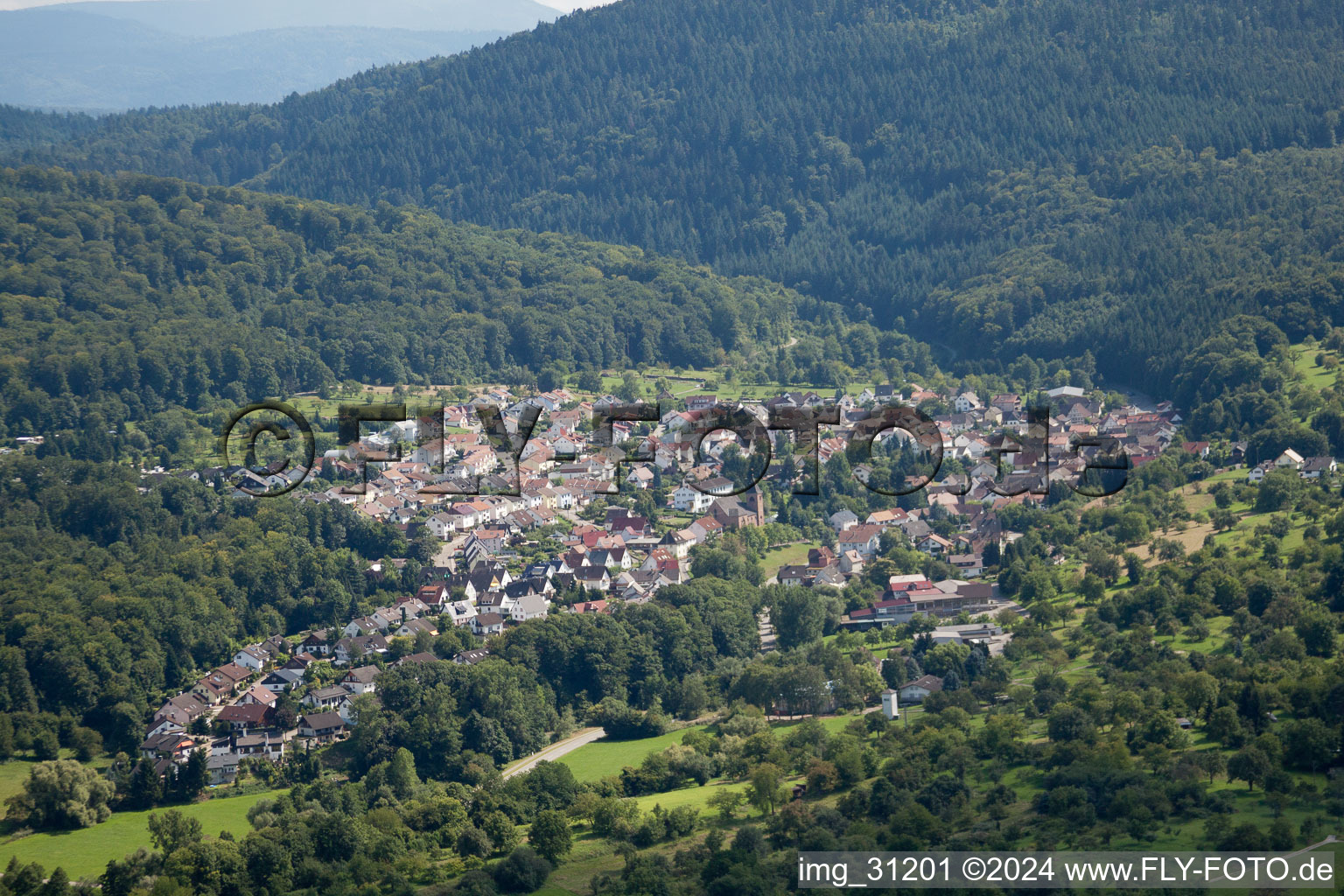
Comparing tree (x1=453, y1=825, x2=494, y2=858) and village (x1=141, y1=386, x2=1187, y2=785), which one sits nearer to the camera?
tree (x1=453, y1=825, x2=494, y2=858)

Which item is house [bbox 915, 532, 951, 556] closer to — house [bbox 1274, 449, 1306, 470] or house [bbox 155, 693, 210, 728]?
house [bbox 1274, 449, 1306, 470]

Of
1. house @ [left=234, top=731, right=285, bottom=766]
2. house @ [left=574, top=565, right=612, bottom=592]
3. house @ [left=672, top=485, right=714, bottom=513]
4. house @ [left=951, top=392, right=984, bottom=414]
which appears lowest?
house @ [left=234, top=731, right=285, bottom=766]

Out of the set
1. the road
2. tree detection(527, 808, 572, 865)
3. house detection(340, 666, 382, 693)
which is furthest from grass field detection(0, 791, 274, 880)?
tree detection(527, 808, 572, 865)

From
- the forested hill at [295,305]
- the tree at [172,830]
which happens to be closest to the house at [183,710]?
the tree at [172,830]

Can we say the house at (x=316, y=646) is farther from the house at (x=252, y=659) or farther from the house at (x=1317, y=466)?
the house at (x=1317, y=466)

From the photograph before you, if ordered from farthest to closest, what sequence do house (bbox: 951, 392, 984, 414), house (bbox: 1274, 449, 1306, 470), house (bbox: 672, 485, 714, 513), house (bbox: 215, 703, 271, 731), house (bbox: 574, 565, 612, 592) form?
house (bbox: 951, 392, 984, 414) → house (bbox: 672, 485, 714, 513) → house (bbox: 1274, 449, 1306, 470) → house (bbox: 574, 565, 612, 592) → house (bbox: 215, 703, 271, 731)

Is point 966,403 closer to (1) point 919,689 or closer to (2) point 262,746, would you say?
(1) point 919,689

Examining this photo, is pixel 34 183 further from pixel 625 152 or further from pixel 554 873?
pixel 554 873
